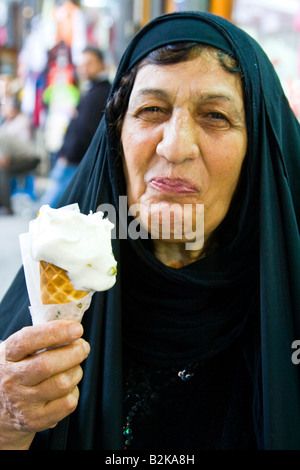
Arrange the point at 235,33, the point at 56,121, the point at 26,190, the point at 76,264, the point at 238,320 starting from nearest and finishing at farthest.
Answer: the point at 76,264 < the point at 235,33 < the point at 238,320 < the point at 56,121 < the point at 26,190

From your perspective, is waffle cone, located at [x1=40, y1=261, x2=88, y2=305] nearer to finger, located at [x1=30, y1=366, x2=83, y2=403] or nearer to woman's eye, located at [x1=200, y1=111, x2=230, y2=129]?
finger, located at [x1=30, y1=366, x2=83, y2=403]

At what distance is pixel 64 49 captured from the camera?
29.0 feet

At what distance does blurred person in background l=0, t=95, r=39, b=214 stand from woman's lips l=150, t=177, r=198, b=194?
789 centimetres

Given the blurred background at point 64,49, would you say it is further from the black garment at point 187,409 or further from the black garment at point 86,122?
the black garment at point 187,409

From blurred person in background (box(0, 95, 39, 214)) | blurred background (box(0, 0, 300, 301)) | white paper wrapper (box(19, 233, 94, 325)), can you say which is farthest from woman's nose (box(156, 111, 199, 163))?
blurred person in background (box(0, 95, 39, 214))

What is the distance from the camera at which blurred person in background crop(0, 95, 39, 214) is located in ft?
28.6

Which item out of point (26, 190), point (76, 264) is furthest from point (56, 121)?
point (76, 264)

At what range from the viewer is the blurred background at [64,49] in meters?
A: 3.28

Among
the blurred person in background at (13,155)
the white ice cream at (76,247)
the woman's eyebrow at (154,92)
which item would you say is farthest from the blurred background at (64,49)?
the white ice cream at (76,247)

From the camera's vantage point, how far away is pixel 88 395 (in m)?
1.35

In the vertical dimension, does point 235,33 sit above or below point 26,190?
below

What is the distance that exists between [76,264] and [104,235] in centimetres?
11

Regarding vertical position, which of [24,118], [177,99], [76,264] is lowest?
[76,264]

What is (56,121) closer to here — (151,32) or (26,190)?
(26,190)
